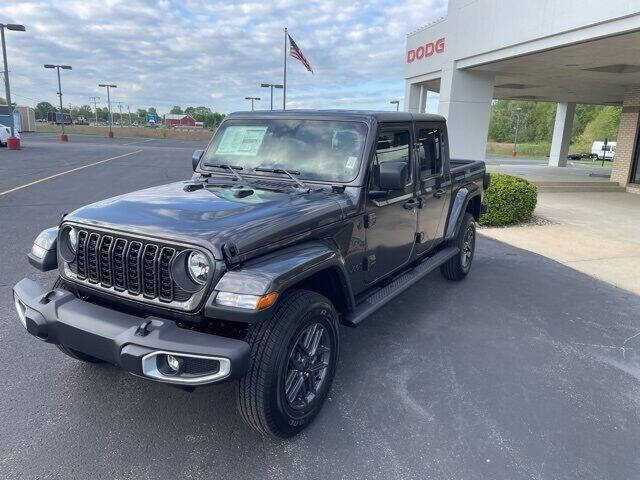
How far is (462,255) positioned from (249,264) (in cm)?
383

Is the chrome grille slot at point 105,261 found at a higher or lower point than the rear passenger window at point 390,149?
lower

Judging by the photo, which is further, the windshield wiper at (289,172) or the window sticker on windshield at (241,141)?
the window sticker on windshield at (241,141)

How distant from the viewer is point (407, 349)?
4.02 meters

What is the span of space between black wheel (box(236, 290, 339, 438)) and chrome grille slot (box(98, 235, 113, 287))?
930 millimetres

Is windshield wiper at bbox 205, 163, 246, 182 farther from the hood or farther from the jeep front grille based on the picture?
the jeep front grille

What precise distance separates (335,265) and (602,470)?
1898 millimetres

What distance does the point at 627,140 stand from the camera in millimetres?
16422

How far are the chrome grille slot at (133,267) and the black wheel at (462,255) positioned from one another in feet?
12.5

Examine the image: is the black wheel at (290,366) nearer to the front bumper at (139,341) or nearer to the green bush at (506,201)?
the front bumper at (139,341)

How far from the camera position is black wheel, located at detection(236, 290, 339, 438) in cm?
251

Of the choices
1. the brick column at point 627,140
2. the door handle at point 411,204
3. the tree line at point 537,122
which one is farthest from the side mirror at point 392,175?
the tree line at point 537,122

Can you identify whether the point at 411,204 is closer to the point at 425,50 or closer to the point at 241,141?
the point at 241,141

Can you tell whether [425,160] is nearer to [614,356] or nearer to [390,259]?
[390,259]

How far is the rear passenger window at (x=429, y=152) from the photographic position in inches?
178
